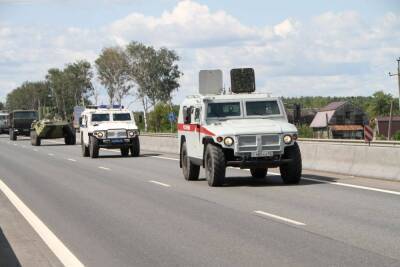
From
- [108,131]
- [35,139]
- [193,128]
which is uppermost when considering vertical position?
[193,128]

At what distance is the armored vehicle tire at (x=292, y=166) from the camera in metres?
17.7

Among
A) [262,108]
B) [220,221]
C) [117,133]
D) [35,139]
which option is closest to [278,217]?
[220,221]

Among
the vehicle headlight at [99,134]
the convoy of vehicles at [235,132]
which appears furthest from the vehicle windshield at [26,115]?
the convoy of vehicles at [235,132]

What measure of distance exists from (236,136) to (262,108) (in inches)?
77.1

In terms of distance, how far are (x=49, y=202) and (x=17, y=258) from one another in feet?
21.3

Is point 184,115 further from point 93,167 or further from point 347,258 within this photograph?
point 347,258

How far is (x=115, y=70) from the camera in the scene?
112 m

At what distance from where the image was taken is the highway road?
8.87 metres

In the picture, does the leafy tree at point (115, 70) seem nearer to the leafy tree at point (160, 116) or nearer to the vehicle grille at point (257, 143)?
the leafy tree at point (160, 116)

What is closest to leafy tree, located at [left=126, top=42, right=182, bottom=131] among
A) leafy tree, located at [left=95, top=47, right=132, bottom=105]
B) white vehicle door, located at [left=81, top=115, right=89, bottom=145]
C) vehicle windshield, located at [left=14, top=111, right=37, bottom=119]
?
leafy tree, located at [left=95, top=47, right=132, bottom=105]

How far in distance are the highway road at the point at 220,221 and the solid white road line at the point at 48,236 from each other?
3.4 inches

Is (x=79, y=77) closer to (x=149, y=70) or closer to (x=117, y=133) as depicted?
(x=149, y=70)

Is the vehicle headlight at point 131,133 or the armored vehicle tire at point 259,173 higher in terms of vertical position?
the vehicle headlight at point 131,133

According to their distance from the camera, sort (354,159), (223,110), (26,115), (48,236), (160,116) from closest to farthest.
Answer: (48,236)
(223,110)
(354,159)
(26,115)
(160,116)
